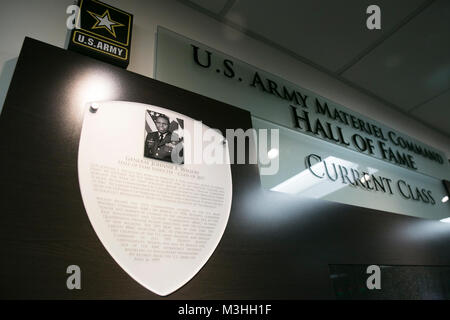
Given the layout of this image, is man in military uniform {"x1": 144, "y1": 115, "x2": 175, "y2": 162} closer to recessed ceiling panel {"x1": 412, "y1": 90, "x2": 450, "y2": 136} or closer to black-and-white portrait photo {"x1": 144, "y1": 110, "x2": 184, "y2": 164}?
black-and-white portrait photo {"x1": 144, "y1": 110, "x2": 184, "y2": 164}

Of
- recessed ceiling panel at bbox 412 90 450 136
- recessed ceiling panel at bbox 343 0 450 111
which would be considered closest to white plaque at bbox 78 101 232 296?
recessed ceiling panel at bbox 343 0 450 111

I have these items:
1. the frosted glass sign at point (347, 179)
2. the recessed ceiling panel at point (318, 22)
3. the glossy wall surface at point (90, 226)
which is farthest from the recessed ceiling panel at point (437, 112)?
the glossy wall surface at point (90, 226)

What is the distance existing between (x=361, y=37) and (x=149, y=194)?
5.37ft

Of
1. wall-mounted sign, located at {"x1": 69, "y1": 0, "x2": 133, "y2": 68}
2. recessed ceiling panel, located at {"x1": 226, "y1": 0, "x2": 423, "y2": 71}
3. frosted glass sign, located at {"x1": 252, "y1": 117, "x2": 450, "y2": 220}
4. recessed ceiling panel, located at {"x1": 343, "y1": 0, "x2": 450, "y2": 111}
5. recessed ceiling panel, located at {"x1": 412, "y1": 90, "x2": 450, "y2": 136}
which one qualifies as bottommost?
frosted glass sign, located at {"x1": 252, "y1": 117, "x2": 450, "y2": 220}

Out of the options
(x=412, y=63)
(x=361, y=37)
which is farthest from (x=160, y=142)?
(x=412, y=63)

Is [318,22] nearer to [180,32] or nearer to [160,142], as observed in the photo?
[180,32]

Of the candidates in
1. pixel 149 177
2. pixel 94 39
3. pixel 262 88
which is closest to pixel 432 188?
pixel 262 88

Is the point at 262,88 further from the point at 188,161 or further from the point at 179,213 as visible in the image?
the point at 179,213

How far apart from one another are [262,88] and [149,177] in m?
0.89

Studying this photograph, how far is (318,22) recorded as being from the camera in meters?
1.64

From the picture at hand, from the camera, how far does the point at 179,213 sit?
0.80m

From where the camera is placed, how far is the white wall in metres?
0.94

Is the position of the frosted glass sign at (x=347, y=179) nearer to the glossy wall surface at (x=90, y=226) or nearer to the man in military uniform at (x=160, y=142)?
the glossy wall surface at (x=90, y=226)

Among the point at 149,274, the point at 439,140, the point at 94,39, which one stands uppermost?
the point at 439,140
